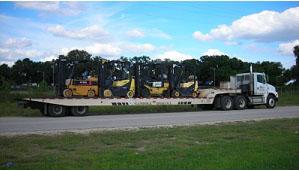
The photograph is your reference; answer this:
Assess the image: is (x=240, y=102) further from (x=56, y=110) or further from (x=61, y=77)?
(x=56, y=110)

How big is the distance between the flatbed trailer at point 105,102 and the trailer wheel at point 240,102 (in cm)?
8

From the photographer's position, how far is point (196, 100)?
69.8 feet

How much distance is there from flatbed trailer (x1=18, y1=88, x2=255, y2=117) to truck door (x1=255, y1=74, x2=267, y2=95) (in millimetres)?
2281

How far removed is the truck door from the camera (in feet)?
77.7

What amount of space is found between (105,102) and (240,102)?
1106 centimetres

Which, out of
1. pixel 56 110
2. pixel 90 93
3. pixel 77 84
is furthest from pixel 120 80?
pixel 56 110

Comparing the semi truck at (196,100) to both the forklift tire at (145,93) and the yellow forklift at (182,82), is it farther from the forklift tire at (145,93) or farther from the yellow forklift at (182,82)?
the yellow forklift at (182,82)

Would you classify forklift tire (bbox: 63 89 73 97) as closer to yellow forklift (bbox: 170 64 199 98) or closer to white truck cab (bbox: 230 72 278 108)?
yellow forklift (bbox: 170 64 199 98)

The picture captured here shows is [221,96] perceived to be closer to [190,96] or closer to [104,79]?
[190,96]

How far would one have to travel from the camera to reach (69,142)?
28.1ft

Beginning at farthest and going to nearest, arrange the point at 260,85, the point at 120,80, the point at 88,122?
the point at 260,85
the point at 120,80
the point at 88,122

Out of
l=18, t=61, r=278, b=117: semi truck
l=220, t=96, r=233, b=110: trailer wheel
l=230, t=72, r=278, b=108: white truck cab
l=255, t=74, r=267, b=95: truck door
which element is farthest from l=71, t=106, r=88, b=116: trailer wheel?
l=255, t=74, r=267, b=95: truck door

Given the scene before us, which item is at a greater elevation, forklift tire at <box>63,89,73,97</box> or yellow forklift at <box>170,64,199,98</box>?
yellow forklift at <box>170,64,199,98</box>

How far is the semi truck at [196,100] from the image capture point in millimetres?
17109
